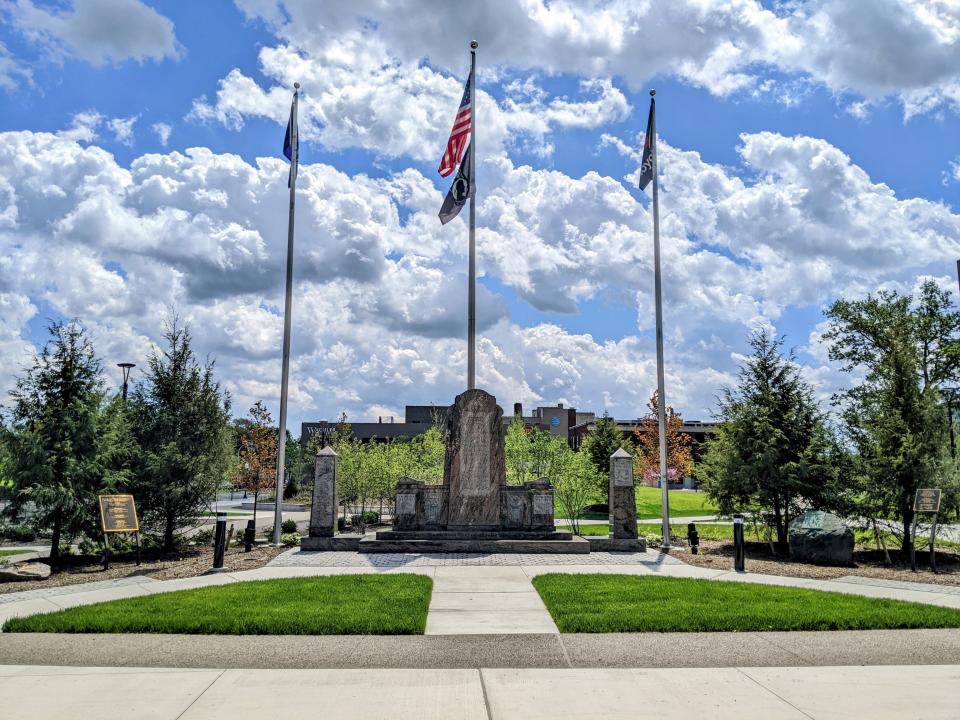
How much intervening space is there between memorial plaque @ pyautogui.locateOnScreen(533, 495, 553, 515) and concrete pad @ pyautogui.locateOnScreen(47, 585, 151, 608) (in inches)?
350

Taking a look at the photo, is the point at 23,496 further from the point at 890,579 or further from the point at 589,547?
the point at 890,579

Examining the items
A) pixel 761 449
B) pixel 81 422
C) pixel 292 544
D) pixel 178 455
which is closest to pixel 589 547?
pixel 761 449

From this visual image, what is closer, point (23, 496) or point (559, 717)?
point (559, 717)

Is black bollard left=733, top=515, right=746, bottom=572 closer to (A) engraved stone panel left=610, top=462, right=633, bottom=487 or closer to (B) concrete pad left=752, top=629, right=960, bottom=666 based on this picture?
(A) engraved stone panel left=610, top=462, right=633, bottom=487

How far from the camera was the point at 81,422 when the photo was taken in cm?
1608

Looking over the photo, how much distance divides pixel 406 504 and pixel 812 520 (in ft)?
30.2

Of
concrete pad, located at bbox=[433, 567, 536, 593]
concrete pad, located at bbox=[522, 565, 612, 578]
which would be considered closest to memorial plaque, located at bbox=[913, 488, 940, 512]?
concrete pad, located at bbox=[522, 565, 612, 578]

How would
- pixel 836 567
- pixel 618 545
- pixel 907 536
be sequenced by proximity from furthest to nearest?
1. pixel 618 545
2. pixel 907 536
3. pixel 836 567

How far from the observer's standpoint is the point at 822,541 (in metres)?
15.4

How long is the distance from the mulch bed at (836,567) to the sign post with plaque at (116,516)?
11.6 meters

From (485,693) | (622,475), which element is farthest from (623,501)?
(485,693)

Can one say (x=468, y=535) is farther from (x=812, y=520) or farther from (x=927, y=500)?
(x=927, y=500)

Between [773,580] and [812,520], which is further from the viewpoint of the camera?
[812,520]

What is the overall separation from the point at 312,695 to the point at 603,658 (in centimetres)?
289
